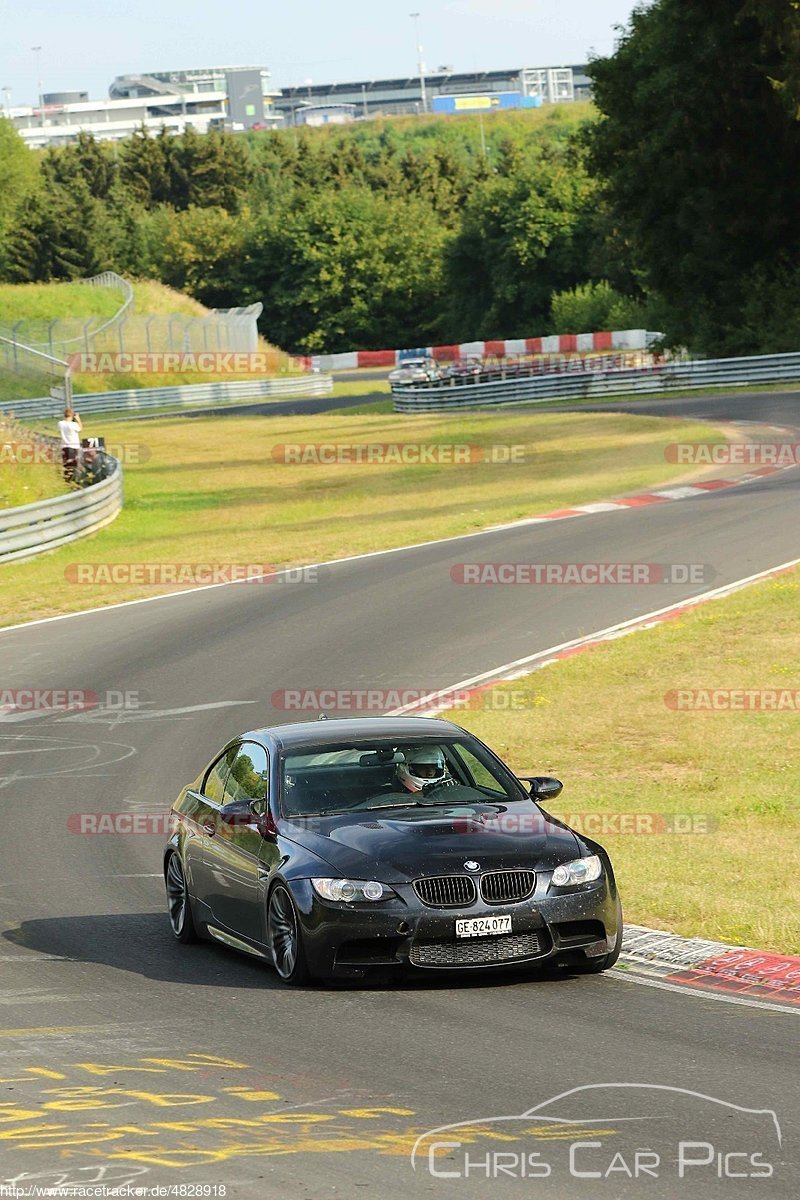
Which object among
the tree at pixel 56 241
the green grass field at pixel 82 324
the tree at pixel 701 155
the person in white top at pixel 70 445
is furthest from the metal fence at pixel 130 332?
the person in white top at pixel 70 445

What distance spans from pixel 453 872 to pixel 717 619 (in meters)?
13.3

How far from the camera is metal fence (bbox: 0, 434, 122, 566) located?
30.2 metres

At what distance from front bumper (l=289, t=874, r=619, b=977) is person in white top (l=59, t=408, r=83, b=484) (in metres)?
29.3

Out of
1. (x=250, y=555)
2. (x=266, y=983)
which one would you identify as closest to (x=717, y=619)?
(x=250, y=555)

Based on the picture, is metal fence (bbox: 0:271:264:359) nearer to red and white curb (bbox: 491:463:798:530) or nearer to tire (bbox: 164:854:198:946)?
red and white curb (bbox: 491:463:798:530)

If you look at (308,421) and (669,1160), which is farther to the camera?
(308,421)

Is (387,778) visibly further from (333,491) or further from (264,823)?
(333,491)

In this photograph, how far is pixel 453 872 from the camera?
859cm

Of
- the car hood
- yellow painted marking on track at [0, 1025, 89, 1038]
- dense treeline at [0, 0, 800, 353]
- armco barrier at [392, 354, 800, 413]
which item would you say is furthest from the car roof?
dense treeline at [0, 0, 800, 353]

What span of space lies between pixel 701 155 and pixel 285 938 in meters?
51.9

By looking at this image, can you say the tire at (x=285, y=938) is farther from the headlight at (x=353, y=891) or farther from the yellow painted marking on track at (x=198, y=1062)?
the yellow painted marking on track at (x=198, y=1062)

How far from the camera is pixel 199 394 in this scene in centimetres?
8000

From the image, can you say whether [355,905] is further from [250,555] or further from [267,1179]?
[250,555]

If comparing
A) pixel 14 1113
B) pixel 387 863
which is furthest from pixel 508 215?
pixel 14 1113
